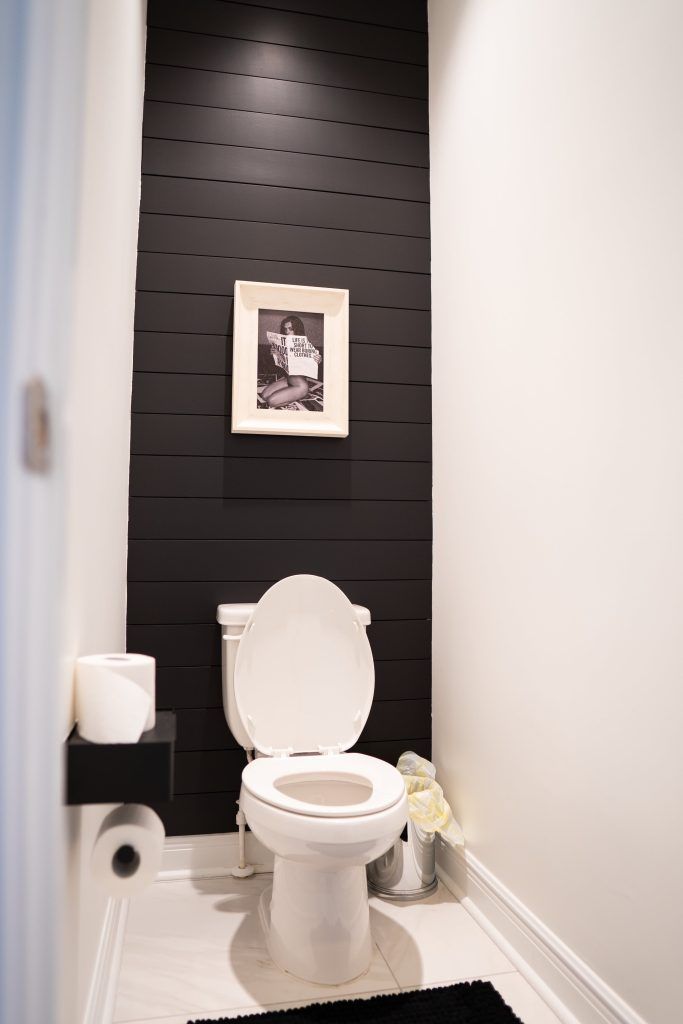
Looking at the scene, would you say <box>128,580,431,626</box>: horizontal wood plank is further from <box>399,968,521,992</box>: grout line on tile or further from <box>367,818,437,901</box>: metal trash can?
<box>399,968,521,992</box>: grout line on tile

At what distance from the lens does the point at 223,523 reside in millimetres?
2336

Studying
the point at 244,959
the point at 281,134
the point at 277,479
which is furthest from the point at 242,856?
the point at 281,134

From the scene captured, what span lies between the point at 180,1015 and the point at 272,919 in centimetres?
30

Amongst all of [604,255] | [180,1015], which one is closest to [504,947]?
[180,1015]

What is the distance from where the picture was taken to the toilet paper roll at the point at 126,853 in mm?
1081

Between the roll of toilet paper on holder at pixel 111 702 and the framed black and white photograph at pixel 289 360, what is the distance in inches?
51.9

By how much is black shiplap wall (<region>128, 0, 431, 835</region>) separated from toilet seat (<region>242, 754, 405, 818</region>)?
47 cm

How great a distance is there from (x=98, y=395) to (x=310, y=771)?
109 centimetres

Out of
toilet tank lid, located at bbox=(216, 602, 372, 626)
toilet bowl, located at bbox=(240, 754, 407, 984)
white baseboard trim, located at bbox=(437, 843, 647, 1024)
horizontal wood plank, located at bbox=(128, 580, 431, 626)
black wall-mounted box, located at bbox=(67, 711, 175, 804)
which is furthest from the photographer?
horizontal wood plank, located at bbox=(128, 580, 431, 626)

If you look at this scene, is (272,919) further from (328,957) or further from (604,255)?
(604,255)

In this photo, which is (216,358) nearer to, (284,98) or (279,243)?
(279,243)

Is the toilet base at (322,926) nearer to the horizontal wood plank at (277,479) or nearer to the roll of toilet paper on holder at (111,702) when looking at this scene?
the roll of toilet paper on holder at (111,702)

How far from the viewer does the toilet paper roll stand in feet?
3.55

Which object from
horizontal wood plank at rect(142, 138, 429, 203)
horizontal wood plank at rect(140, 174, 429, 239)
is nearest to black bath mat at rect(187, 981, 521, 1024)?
horizontal wood plank at rect(140, 174, 429, 239)
